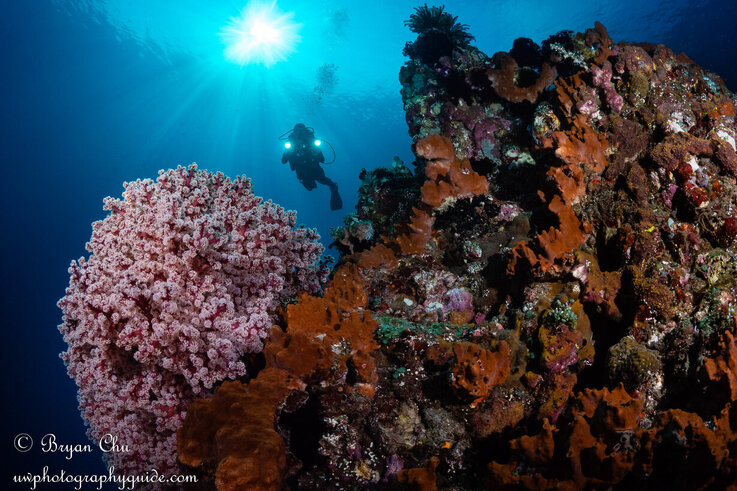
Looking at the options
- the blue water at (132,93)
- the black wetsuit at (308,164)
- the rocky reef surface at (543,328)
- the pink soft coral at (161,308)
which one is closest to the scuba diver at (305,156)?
the black wetsuit at (308,164)

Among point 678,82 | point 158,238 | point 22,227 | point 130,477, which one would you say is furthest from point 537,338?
point 22,227

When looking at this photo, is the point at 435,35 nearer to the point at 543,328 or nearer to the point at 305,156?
Result: the point at 543,328

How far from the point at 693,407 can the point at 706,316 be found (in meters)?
0.93

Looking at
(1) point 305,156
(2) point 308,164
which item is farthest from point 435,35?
(2) point 308,164

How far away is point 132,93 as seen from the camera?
221 ft

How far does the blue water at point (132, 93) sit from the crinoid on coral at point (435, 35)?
22.3 meters

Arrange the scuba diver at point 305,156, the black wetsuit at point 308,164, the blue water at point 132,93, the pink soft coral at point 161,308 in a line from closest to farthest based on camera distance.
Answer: the pink soft coral at point 161,308 < the scuba diver at point 305,156 < the black wetsuit at point 308,164 < the blue water at point 132,93

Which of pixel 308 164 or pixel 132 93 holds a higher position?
pixel 132 93

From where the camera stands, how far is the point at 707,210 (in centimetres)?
387

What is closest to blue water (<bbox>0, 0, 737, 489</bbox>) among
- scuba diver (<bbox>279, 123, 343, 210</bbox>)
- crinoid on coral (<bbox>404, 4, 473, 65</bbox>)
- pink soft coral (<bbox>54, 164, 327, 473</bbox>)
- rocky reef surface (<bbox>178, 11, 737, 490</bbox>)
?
crinoid on coral (<bbox>404, 4, 473, 65</bbox>)

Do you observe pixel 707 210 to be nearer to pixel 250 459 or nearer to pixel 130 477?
pixel 250 459

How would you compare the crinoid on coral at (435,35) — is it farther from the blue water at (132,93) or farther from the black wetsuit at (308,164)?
the blue water at (132,93)

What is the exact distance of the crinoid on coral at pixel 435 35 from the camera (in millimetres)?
8031

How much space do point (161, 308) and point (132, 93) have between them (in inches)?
3355
